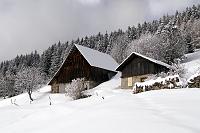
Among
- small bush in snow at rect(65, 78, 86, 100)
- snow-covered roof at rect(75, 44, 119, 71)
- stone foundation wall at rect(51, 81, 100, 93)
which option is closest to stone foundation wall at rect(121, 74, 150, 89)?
small bush in snow at rect(65, 78, 86, 100)

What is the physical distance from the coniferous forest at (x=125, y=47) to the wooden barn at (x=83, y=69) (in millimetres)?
6772

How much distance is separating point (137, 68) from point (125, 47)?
52.4m

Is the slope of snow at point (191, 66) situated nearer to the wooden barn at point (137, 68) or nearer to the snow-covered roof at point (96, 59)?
the wooden barn at point (137, 68)

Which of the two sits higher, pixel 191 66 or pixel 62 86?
pixel 191 66

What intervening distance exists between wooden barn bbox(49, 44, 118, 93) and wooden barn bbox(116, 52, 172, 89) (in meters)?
9.92

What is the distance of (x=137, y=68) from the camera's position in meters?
51.4

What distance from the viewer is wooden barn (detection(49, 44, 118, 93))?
6219cm

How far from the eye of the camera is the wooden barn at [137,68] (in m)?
48.9

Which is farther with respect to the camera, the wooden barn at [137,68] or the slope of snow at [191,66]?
the wooden barn at [137,68]

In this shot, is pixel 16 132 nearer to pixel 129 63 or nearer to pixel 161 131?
pixel 161 131

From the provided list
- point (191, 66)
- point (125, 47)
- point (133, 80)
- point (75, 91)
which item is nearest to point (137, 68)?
point (133, 80)

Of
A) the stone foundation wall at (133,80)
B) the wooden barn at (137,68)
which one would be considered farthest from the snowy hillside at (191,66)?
the stone foundation wall at (133,80)

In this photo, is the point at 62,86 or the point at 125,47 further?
the point at 125,47

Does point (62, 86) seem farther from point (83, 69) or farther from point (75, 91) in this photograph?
point (75, 91)
